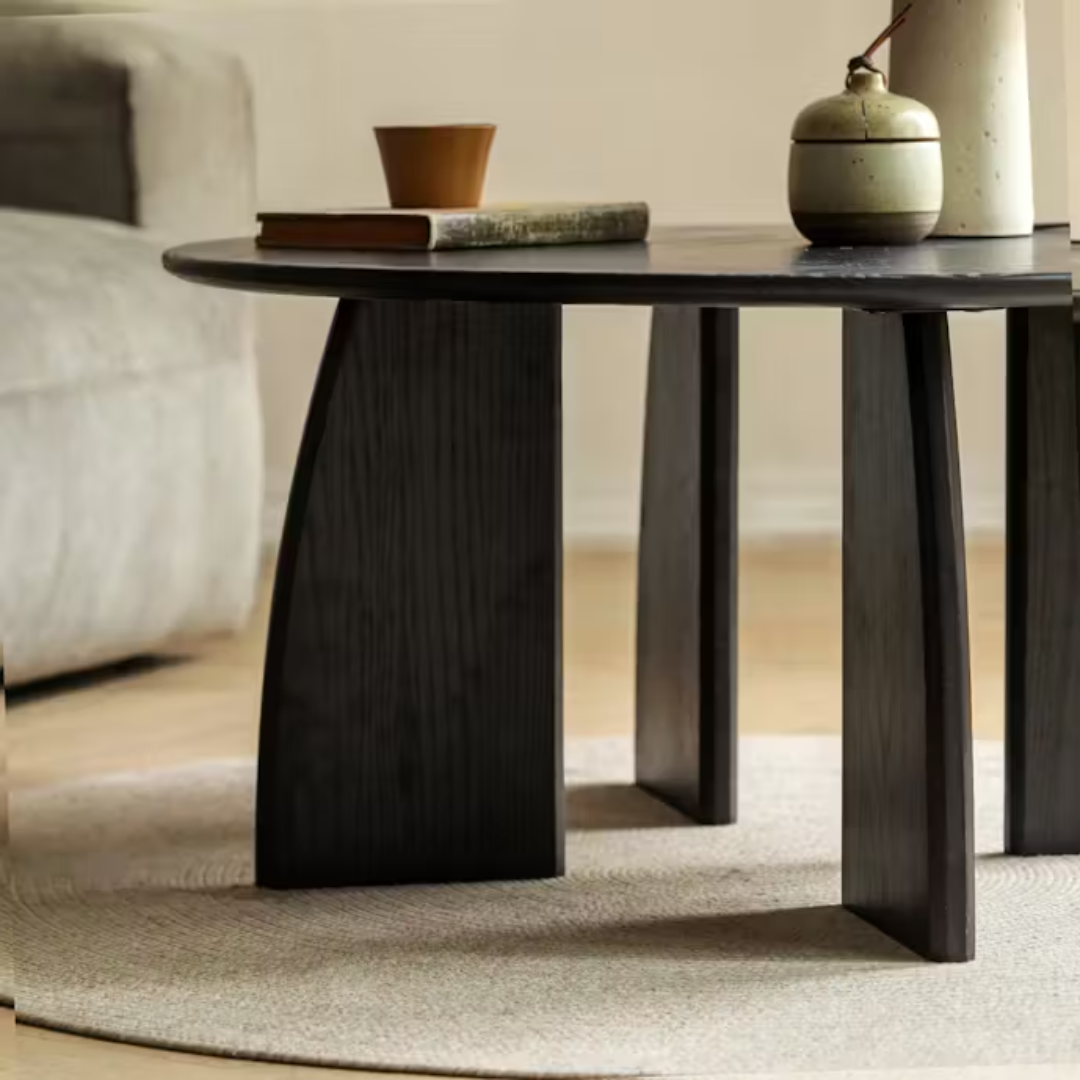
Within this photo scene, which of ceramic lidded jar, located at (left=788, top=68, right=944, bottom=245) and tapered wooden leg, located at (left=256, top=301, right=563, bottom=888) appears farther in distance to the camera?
tapered wooden leg, located at (left=256, top=301, right=563, bottom=888)

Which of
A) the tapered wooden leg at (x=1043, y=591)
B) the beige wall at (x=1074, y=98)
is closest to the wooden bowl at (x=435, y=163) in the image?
the tapered wooden leg at (x=1043, y=591)

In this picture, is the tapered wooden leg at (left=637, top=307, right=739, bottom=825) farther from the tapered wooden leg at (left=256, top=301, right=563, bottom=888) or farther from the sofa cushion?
the sofa cushion

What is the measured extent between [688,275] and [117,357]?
0.94 meters

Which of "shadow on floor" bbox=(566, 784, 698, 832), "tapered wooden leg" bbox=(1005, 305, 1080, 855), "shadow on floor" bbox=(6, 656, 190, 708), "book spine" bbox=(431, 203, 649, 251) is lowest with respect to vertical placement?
"shadow on floor" bbox=(566, 784, 698, 832)

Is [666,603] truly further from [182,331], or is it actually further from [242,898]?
[182,331]

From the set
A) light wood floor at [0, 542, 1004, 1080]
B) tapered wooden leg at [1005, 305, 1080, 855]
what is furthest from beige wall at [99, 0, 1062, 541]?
tapered wooden leg at [1005, 305, 1080, 855]

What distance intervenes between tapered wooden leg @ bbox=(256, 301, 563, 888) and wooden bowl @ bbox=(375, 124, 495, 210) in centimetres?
7

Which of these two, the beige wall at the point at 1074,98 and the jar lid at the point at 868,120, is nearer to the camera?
the beige wall at the point at 1074,98

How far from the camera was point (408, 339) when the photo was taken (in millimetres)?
1350

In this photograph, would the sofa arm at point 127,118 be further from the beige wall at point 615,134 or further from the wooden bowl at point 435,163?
the wooden bowl at point 435,163

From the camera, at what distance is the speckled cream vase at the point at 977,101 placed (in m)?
1.32

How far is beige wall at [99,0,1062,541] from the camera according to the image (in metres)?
2.53

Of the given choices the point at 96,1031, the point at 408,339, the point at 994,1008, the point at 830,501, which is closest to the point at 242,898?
the point at 96,1031

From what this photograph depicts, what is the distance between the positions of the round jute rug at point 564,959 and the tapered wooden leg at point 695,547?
0.05m
